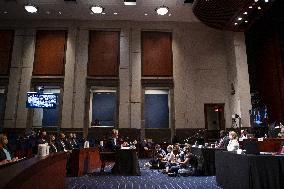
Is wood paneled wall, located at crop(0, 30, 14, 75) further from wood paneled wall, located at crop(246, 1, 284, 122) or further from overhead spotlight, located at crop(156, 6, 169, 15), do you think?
wood paneled wall, located at crop(246, 1, 284, 122)

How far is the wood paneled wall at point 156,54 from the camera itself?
1502cm

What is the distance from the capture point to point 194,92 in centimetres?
1493

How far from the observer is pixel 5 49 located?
1476cm

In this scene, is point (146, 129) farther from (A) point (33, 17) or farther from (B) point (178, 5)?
(A) point (33, 17)

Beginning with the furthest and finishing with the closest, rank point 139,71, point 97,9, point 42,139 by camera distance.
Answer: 1. point 139,71
2. point 97,9
3. point 42,139

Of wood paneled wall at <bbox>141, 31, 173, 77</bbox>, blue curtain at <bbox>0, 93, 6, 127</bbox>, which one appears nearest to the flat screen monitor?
blue curtain at <bbox>0, 93, 6, 127</bbox>

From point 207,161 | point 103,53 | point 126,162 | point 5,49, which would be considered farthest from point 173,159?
point 5,49

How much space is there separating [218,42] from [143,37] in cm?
446

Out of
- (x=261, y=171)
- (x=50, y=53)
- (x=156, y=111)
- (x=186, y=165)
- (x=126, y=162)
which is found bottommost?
(x=186, y=165)

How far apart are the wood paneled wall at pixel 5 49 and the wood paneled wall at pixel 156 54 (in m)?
7.50

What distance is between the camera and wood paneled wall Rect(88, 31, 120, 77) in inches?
582

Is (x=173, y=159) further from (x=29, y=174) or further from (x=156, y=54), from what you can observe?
(x=156, y=54)

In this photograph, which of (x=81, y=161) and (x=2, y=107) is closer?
(x=81, y=161)

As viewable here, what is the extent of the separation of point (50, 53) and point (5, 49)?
8.36 feet
